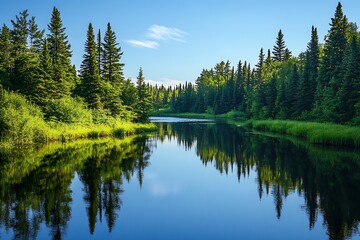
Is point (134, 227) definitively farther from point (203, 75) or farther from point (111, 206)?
point (203, 75)

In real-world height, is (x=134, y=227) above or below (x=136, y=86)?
below

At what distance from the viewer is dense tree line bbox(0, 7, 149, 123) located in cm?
3994

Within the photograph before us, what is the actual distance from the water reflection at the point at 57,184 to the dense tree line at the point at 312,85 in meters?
25.9

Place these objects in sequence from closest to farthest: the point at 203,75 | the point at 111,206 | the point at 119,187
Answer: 1. the point at 111,206
2. the point at 119,187
3. the point at 203,75

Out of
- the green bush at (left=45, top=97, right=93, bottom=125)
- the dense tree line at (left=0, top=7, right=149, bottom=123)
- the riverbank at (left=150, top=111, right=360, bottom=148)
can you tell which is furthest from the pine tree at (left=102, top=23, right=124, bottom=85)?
the riverbank at (left=150, top=111, right=360, bottom=148)

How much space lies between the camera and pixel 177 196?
1650 centimetres

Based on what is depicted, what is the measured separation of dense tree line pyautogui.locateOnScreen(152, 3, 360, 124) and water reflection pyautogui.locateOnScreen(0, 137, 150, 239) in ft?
84.9

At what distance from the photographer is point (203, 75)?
554 feet

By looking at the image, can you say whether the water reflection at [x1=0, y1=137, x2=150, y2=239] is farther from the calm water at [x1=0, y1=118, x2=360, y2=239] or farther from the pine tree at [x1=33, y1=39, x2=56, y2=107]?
the pine tree at [x1=33, y1=39, x2=56, y2=107]

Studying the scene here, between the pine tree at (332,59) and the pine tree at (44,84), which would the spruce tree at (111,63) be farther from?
the pine tree at (332,59)

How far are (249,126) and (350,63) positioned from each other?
31392mm

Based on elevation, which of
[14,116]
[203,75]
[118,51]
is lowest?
[14,116]

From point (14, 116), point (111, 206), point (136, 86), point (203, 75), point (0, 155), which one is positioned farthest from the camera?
point (203, 75)

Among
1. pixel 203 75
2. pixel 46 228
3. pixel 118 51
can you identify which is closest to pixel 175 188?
pixel 46 228
